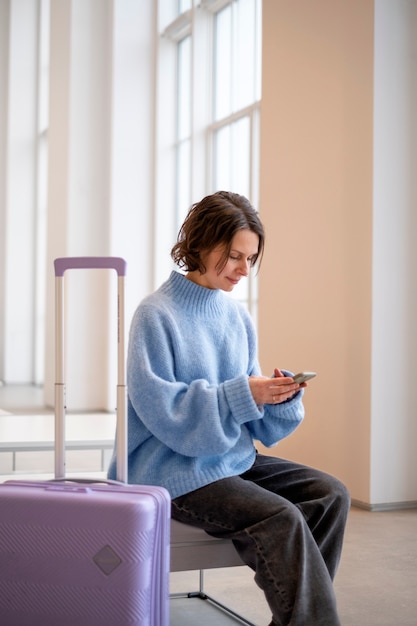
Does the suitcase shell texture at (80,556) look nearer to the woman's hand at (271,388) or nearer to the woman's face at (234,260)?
the woman's hand at (271,388)

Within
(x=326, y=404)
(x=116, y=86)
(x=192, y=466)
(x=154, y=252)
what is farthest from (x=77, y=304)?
(x=192, y=466)

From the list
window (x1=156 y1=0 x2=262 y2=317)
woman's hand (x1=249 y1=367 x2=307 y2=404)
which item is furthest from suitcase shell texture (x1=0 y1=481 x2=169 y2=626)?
window (x1=156 y1=0 x2=262 y2=317)

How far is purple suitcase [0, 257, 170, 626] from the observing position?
1.79m

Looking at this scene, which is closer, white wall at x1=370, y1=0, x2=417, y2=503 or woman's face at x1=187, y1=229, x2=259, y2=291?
woman's face at x1=187, y1=229, x2=259, y2=291

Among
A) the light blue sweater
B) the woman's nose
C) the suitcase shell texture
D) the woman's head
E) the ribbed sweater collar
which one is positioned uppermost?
the woman's head

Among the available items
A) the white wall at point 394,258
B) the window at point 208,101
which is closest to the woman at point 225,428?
the white wall at point 394,258

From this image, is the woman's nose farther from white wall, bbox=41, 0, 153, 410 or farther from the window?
white wall, bbox=41, 0, 153, 410

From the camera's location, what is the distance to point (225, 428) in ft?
6.87

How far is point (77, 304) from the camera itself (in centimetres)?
843

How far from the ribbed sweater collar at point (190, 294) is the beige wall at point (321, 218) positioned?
2173 mm

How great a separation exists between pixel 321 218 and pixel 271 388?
2.78 m

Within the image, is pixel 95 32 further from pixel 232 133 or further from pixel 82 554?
pixel 82 554

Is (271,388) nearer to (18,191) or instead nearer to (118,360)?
(118,360)

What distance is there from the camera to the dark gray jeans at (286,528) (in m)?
1.91
